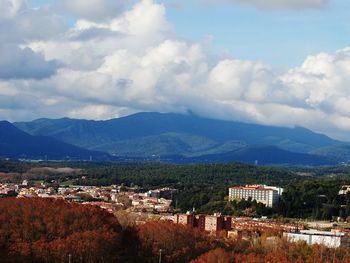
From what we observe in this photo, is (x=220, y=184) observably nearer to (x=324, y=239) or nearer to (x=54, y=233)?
(x=324, y=239)

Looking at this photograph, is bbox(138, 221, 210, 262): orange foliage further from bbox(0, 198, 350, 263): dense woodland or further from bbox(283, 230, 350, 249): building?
bbox(283, 230, 350, 249): building

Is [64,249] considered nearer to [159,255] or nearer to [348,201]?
[159,255]

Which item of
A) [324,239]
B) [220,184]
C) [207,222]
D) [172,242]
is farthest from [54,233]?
[220,184]

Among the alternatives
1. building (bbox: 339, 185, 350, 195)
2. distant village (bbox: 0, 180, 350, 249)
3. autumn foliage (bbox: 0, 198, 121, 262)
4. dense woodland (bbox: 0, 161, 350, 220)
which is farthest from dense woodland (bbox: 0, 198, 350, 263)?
building (bbox: 339, 185, 350, 195)

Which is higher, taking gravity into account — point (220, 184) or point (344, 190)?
point (344, 190)

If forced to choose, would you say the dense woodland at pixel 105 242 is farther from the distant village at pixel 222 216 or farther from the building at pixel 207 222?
the building at pixel 207 222

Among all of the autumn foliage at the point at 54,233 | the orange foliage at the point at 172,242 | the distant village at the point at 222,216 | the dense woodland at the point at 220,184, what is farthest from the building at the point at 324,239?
the dense woodland at the point at 220,184
